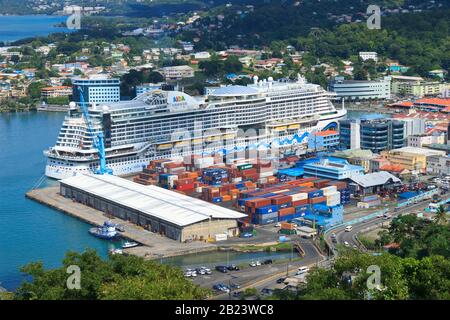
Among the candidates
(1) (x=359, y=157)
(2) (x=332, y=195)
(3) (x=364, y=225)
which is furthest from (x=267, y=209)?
(1) (x=359, y=157)

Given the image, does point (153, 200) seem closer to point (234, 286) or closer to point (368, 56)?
point (234, 286)

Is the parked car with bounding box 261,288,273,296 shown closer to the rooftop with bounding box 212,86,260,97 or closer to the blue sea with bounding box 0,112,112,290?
the blue sea with bounding box 0,112,112,290

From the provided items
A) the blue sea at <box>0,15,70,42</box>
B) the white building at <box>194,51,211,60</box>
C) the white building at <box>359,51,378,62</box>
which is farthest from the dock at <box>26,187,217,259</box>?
the blue sea at <box>0,15,70,42</box>

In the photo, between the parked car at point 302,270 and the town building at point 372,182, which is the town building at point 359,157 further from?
the parked car at point 302,270

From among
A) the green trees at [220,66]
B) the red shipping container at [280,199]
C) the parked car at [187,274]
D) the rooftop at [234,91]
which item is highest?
the rooftop at [234,91]

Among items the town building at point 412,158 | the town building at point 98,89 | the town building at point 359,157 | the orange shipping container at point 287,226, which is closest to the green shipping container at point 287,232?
the orange shipping container at point 287,226
